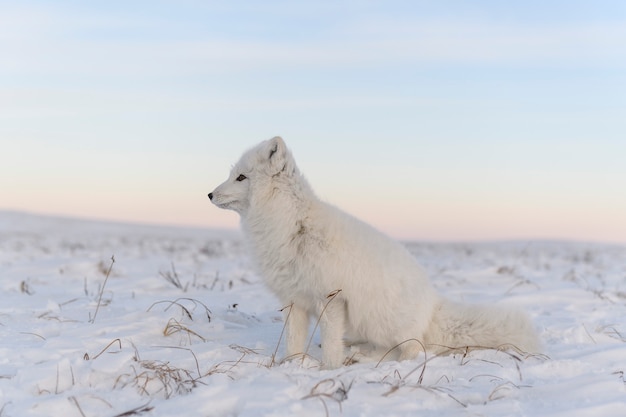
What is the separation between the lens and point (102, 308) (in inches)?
230

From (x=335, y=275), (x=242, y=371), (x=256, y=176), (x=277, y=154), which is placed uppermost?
(x=277, y=154)

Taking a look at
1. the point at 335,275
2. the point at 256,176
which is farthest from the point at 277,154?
the point at 335,275

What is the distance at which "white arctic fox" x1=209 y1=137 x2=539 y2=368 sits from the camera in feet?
13.7

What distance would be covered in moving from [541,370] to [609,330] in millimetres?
2059

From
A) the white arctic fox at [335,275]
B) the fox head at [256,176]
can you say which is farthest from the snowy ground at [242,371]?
the fox head at [256,176]

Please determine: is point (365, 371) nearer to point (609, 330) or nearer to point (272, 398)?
point (272, 398)

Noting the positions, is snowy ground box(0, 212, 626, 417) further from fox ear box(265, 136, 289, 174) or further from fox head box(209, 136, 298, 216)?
fox ear box(265, 136, 289, 174)

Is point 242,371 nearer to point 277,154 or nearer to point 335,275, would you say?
point 335,275

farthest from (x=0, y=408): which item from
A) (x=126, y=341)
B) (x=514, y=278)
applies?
(x=514, y=278)

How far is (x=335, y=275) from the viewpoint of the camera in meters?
4.14

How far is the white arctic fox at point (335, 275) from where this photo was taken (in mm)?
4176

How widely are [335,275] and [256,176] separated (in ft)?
2.81

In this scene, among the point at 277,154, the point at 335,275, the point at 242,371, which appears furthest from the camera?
the point at 277,154

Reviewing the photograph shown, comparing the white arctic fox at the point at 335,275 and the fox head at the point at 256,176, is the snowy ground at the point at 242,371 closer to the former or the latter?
the white arctic fox at the point at 335,275
